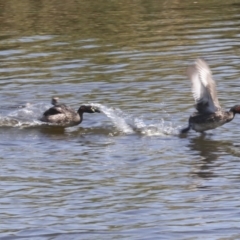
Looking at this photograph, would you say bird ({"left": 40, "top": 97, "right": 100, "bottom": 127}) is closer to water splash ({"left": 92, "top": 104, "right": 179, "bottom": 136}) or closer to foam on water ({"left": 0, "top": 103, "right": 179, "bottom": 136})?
foam on water ({"left": 0, "top": 103, "right": 179, "bottom": 136})

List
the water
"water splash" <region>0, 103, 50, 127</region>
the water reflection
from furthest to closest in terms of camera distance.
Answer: "water splash" <region>0, 103, 50, 127</region>, the water reflection, the water

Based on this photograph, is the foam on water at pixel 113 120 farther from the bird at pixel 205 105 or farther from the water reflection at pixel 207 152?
the water reflection at pixel 207 152

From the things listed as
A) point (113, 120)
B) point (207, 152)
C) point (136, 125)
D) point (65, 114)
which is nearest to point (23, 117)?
point (65, 114)

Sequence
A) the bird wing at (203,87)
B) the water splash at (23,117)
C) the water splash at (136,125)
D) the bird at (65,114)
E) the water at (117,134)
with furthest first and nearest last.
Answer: the water splash at (23,117), the bird at (65,114), the water splash at (136,125), the bird wing at (203,87), the water at (117,134)

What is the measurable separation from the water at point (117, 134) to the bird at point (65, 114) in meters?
0.13

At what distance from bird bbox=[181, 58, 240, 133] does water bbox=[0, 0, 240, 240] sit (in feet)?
0.64

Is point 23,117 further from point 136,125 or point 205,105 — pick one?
point 205,105

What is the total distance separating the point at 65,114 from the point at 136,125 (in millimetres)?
1207

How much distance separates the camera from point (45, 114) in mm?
14508

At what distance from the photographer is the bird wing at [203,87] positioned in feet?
43.1

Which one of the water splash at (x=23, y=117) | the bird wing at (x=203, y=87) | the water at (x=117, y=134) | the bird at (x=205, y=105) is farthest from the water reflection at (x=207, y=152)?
the water splash at (x=23, y=117)

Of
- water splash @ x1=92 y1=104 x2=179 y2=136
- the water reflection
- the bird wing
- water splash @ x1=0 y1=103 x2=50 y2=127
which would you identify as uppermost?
the bird wing

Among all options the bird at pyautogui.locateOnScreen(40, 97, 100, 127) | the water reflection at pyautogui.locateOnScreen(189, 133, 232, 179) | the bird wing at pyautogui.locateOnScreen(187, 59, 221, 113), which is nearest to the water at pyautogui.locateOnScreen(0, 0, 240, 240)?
the water reflection at pyautogui.locateOnScreen(189, 133, 232, 179)

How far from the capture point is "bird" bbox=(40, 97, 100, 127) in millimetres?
14203
